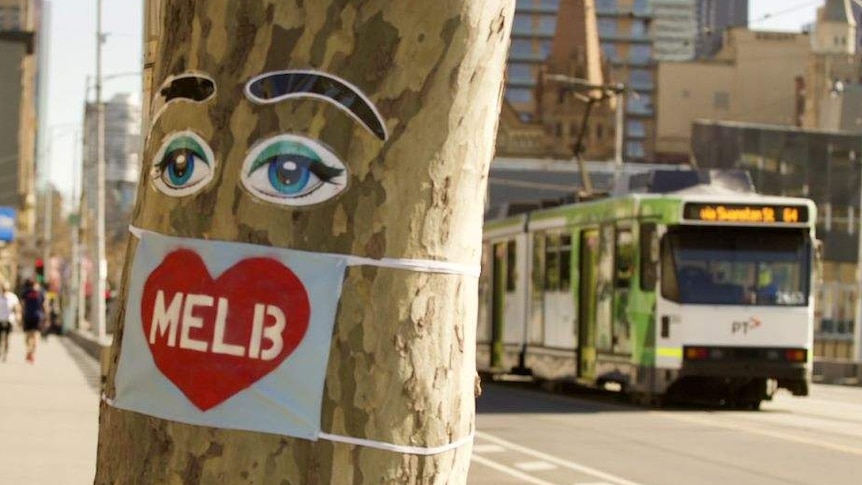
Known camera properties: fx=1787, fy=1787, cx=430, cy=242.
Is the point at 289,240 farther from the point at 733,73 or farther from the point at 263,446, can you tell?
the point at 733,73

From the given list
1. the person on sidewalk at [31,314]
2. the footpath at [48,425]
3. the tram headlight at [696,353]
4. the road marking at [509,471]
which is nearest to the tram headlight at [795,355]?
the tram headlight at [696,353]

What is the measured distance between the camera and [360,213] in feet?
13.6

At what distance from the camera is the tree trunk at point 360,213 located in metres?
4.14

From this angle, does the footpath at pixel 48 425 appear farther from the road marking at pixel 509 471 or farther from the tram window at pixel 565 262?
the tram window at pixel 565 262

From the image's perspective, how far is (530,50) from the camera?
176875 millimetres

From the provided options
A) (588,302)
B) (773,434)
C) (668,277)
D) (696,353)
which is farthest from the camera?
(588,302)

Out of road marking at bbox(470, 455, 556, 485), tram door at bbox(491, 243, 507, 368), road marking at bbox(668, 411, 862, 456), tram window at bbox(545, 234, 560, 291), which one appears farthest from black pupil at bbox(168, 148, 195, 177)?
tram door at bbox(491, 243, 507, 368)

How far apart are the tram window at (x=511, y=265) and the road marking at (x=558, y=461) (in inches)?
435

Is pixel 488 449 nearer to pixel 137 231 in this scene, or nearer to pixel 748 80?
pixel 137 231

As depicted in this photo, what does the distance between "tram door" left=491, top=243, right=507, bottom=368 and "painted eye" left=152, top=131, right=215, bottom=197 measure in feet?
85.9

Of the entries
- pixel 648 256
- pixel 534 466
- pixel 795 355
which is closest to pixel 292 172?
pixel 534 466

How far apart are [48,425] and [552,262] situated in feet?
37.4

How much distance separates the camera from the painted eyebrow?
13.6ft

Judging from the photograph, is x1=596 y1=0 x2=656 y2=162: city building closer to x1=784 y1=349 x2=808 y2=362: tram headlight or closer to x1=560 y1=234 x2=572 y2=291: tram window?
x1=560 y1=234 x2=572 y2=291: tram window
